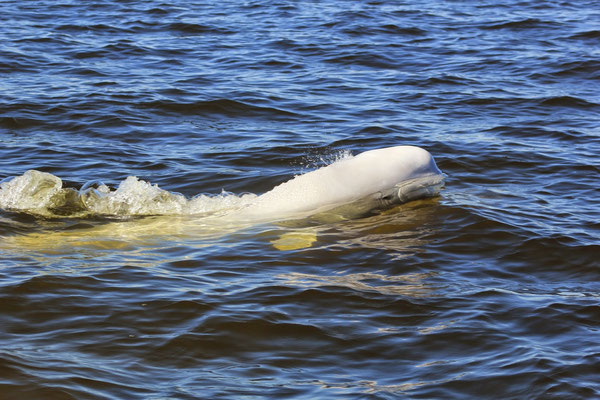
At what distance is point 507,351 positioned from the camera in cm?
521

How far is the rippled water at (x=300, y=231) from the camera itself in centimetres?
499

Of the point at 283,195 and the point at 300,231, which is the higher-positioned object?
the point at 283,195

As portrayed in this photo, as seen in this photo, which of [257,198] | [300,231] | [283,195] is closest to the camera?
[300,231]

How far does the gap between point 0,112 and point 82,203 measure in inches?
151

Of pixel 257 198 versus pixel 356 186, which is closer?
pixel 356 186

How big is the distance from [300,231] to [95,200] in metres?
2.05

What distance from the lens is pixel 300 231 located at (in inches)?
296

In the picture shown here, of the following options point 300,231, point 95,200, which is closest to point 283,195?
point 300,231

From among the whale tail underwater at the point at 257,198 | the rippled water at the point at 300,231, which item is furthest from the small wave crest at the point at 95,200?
the rippled water at the point at 300,231

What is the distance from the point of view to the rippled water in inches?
196

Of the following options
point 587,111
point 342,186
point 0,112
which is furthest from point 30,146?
point 587,111

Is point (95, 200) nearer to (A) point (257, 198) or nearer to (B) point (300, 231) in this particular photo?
(A) point (257, 198)

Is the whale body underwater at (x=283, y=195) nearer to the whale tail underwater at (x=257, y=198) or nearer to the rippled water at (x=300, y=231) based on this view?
the whale tail underwater at (x=257, y=198)

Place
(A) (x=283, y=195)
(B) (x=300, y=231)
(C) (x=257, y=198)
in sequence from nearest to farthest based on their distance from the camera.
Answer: (B) (x=300, y=231)
(A) (x=283, y=195)
(C) (x=257, y=198)
